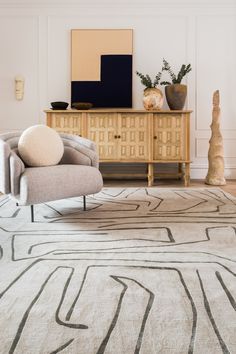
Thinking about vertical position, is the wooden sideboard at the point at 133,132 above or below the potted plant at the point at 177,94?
below

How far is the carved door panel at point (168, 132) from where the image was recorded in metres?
4.30

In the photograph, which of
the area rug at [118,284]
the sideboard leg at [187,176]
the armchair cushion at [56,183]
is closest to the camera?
the area rug at [118,284]

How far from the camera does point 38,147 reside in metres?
2.50

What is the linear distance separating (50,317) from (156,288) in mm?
384

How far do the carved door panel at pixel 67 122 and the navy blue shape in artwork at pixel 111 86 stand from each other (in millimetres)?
692

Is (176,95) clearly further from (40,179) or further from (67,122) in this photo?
(40,179)

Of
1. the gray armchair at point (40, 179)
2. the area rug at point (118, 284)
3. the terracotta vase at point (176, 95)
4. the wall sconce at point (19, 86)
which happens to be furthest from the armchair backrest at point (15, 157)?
the wall sconce at point (19, 86)

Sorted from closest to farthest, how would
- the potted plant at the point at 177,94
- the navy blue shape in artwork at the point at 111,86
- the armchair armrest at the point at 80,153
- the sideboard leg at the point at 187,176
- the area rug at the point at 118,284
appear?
the area rug at the point at 118,284, the armchair armrest at the point at 80,153, the sideboard leg at the point at 187,176, the potted plant at the point at 177,94, the navy blue shape in artwork at the point at 111,86

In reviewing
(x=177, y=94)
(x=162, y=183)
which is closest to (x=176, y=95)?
(x=177, y=94)

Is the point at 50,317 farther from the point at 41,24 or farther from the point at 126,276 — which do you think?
the point at 41,24

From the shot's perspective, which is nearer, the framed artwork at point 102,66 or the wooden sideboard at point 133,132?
the wooden sideboard at point 133,132

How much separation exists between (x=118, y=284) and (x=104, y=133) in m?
3.20

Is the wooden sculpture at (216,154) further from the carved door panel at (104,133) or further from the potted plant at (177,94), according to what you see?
the carved door panel at (104,133)

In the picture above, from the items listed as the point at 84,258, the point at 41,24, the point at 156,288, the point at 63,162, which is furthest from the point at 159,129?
the point at 156,288
